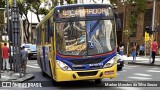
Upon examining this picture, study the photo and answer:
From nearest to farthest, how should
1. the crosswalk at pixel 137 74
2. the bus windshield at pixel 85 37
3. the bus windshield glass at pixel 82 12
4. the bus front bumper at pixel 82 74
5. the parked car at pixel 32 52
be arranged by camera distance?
the bus front bumper at pixel 82 74
the bus windshield at pixel 85 37
the bus windshield glass at pixel 82 12
the crosswalk at pixel 137 74
the parked car at pixel 32 52

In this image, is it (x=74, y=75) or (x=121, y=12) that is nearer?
(x=74, y=75)

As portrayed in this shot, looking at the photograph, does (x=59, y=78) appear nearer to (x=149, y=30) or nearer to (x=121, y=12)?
(x=149, y=30)

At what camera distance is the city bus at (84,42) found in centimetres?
1189

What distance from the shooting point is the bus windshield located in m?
12.0

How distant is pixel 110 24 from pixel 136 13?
2639cm

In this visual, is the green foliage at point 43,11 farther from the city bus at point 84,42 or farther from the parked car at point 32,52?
the city bus at point 84,42

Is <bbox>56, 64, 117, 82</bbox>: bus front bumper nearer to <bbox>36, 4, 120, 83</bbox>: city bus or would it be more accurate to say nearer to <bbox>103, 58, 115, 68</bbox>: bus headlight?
<bbox>36, 4, 120, 83</bbox>: city bus

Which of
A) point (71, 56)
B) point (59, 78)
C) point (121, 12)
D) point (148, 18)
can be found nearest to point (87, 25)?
point (71, 56)

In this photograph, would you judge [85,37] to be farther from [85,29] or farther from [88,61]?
[88,61]

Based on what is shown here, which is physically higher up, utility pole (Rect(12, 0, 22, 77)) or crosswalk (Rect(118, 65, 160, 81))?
utility pole (Rect(12, 0, 22, 77))

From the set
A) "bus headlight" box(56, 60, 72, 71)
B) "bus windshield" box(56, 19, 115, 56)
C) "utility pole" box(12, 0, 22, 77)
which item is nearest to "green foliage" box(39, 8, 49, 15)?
"utility pole" box(12, 0, 22, 77)

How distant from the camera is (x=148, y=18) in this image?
47.0 meters

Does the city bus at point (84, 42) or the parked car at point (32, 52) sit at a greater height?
the city bus at point (84, 42)

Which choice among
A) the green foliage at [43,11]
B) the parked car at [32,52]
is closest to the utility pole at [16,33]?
the parked car at [32,52]
